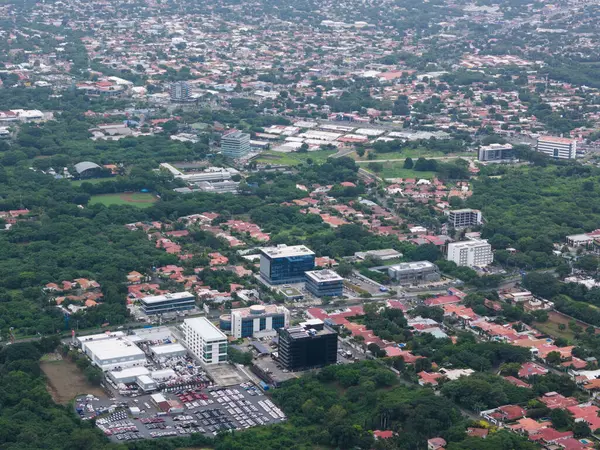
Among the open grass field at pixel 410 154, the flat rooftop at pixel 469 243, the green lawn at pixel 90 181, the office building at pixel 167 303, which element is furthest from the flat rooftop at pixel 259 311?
the open grass field at pixel 410 154

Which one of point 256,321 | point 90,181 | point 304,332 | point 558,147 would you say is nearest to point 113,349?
point 256,321

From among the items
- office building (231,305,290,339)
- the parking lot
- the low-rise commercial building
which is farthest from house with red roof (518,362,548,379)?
the low-rise commercial building

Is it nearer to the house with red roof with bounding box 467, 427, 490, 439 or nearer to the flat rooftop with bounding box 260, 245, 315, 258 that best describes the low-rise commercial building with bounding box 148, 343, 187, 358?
the flat rooftop with bounding box 260, 245, 315, 258

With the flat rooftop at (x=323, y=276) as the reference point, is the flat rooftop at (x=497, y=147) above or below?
above

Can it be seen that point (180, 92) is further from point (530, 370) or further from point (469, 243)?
point (530, 370)

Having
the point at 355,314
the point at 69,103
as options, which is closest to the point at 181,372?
the point at 355,314

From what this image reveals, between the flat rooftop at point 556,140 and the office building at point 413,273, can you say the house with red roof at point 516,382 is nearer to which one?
the office building at point 413,273
